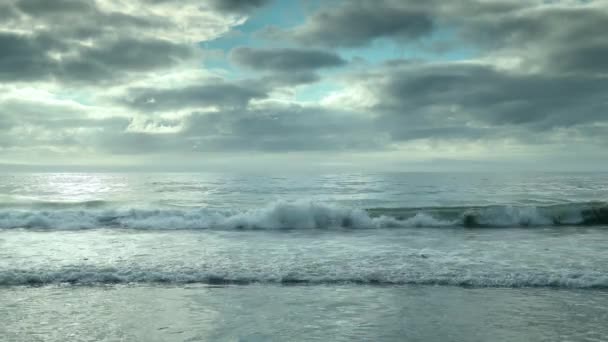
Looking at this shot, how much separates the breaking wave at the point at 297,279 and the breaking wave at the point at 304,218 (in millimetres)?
11149

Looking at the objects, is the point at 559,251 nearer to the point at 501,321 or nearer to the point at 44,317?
the point at 501,321

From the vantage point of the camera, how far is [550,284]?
32.0ft

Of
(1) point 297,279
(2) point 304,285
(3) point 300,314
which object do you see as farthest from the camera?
(1) point 297,279

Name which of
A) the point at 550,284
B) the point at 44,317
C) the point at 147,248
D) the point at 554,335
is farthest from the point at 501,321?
the point at 147,248

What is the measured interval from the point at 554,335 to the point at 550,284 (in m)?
3.54

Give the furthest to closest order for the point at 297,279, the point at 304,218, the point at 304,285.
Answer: the point at 304,218
the point at 297,279
the point at 304,285

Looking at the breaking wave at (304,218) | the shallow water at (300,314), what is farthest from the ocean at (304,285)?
the breaking wave at (304,218)

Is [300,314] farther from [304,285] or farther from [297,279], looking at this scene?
[297,279]

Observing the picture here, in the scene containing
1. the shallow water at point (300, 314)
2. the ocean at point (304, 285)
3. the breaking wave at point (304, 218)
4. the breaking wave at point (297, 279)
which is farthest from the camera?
the breaking wave at point (304, 218)

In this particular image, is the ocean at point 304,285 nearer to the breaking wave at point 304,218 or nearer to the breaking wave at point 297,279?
the breaking wave at point 297,279

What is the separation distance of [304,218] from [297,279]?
41.1 ft

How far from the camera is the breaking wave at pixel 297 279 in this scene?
32.4ft

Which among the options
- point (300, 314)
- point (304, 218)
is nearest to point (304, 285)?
point (300, 314)

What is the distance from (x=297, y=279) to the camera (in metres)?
10.3
